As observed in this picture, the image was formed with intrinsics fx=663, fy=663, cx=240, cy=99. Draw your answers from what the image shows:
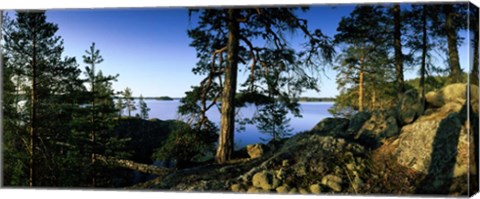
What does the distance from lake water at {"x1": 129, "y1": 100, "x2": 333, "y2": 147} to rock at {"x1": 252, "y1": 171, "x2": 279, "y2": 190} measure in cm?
51

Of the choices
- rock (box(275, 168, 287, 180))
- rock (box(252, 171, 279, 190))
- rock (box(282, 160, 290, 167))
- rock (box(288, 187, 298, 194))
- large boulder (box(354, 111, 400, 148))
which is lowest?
rock (box(288, 187, 298, 194))

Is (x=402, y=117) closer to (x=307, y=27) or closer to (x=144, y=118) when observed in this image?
(x=307, y=27)

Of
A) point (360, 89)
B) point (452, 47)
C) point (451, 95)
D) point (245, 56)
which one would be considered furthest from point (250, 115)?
point (452, 47)

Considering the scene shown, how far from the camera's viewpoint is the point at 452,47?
760 cm

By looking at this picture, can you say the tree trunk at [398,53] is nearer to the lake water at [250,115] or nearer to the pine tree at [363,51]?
the pine tree at [363,51]

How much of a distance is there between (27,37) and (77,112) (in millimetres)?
1247

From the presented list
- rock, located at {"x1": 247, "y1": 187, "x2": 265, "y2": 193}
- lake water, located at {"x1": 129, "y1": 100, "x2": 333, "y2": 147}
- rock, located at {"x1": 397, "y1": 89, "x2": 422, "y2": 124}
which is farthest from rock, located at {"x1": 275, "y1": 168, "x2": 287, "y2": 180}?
rock, located at {"x1": 397, "y1": 89, "x2": 422, "y2": 124}

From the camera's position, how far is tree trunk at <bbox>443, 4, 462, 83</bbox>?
7488 millimetres

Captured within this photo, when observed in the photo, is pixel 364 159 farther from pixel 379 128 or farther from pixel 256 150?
pixel 256 150

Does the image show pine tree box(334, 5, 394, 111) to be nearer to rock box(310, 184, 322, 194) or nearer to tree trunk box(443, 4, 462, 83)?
tree trunk box(443, 4, 462, 83)

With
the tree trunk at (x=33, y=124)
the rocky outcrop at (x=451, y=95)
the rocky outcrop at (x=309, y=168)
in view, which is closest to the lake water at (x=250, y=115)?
the rocky outcrop at (x=309, y=168)

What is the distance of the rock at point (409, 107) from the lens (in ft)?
26.0

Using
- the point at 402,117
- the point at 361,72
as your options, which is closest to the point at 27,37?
the point at 361,72

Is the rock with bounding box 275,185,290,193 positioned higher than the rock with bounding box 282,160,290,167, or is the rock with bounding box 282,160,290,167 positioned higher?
the rock with bounding box 282,160,290,167
